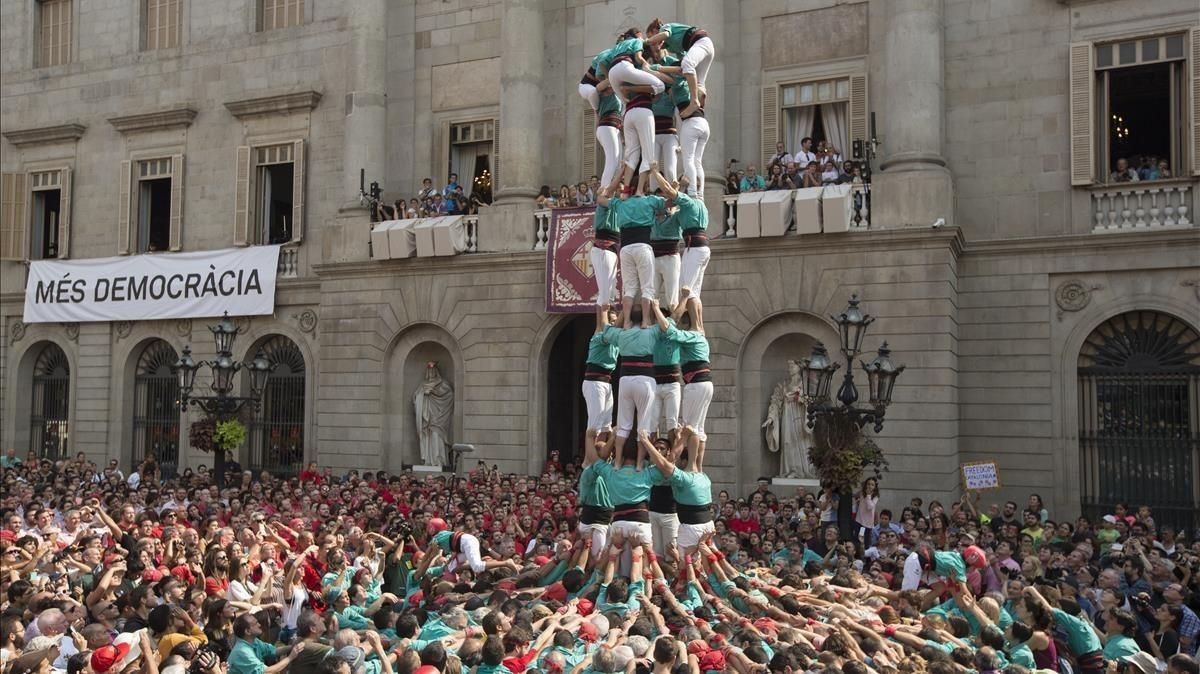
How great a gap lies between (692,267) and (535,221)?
1231 centimetres

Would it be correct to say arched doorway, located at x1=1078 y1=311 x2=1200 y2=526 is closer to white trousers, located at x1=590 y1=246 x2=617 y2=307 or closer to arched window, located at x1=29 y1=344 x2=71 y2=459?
white trousers, located at x1=590 y1=246 x2=617 y2=307

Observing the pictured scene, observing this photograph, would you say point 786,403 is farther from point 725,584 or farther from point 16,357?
point 16,357

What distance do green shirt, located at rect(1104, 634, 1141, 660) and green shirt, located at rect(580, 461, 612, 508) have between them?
18.4 ft

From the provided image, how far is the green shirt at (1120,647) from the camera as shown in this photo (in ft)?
32.1

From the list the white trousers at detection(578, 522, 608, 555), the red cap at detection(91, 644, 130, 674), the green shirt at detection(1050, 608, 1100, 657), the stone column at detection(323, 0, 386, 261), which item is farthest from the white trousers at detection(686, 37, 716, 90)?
the stone column at detection(323, 0, 386, 261)

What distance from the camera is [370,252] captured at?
2748cm

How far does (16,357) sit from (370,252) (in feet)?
46.0

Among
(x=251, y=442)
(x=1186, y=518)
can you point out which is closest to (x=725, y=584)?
(x=1186, y=518)

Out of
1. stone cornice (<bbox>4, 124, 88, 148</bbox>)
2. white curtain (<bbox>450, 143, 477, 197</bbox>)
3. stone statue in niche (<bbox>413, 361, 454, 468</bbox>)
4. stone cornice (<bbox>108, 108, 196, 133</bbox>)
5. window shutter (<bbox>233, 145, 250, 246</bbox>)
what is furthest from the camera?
stone cornice (<bbox>4, 124, 88, 148</bbox>)

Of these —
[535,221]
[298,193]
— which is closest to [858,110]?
[535,221]

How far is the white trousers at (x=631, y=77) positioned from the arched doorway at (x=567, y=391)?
12419 mm

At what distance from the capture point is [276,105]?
30.3 meters

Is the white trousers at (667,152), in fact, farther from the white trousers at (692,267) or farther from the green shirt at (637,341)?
the green shirt at (637,341)

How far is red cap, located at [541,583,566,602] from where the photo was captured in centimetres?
1268
